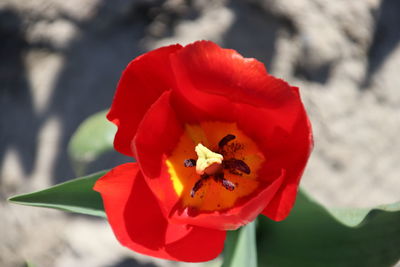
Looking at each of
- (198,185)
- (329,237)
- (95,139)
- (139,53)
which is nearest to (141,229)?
(198,185)

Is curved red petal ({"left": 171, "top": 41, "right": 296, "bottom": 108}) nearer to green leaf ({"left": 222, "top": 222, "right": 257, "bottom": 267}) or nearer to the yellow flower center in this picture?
the yellow flower center

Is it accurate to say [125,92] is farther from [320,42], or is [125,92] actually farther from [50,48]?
[50,48]

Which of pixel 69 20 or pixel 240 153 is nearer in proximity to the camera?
pixel 240 153

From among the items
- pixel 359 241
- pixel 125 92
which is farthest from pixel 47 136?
pixel 359 241

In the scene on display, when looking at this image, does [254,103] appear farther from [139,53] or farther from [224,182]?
[139,53]

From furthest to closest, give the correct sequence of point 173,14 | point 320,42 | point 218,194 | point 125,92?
point 173,14
point 320,42
point 218,194
point 125,92

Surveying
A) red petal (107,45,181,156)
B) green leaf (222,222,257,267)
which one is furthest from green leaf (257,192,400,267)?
red petal (107,45,181,156)

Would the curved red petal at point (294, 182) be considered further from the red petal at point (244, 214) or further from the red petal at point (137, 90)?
the red petal at point (137, 90)

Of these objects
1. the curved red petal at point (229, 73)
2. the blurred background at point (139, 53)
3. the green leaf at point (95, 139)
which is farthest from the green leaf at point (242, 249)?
the blurred background at point (139, 53)
